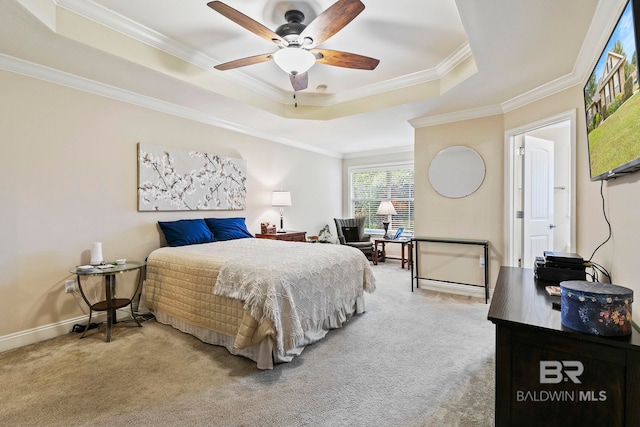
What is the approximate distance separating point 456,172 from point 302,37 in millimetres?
2816

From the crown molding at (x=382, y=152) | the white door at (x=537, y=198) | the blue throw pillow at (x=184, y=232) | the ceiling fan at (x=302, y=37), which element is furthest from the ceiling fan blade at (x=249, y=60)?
the crown molding at (x=382, y=152)

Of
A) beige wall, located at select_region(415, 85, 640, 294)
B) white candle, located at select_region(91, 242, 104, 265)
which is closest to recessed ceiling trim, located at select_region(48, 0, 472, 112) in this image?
beige wall, located at select_region(415, 85, 640, 294)

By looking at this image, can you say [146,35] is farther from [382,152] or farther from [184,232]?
[382,152]

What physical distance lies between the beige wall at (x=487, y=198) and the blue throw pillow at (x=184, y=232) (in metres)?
3.00

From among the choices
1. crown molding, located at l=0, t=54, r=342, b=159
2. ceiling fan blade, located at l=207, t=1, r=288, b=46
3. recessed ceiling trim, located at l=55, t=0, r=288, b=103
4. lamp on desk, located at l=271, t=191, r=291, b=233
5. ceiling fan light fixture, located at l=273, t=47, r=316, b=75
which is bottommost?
lamp on desk, located at l=271, t=191, r=291, b=233

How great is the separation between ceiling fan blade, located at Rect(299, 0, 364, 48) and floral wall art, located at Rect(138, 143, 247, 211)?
2.24 meters

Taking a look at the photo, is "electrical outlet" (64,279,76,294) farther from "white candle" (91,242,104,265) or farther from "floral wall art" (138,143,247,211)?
"floral wall art" (138,143,247,211)

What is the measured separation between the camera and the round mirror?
395 cm

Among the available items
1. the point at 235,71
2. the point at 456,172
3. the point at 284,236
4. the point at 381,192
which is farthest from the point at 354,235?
the point at 235,71

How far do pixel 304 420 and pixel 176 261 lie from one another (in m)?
1.89

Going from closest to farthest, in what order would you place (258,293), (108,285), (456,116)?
(258,293) → (108,285) → (456,116)

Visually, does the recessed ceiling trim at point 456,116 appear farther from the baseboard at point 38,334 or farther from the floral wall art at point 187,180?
the baseboard at point 38,334

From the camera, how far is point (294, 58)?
2.32 m

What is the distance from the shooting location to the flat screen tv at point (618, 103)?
1.25 meters
